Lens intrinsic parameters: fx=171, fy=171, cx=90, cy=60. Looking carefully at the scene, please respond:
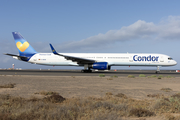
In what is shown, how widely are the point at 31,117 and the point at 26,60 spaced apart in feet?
113

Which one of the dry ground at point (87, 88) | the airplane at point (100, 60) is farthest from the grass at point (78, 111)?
the airplane at point (100, 60)

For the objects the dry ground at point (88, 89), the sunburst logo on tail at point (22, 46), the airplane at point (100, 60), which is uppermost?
the sunburst logo on tail at point (22, 46)

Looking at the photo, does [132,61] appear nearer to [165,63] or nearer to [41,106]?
[165,63]

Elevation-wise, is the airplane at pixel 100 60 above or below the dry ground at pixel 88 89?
above

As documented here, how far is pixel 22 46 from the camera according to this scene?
1510 inches

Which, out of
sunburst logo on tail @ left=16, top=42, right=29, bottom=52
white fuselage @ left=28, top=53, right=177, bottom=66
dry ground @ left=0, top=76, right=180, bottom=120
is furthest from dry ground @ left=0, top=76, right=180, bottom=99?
sunburst logo on tail @ left=16, top=42, right=29, bottom=52

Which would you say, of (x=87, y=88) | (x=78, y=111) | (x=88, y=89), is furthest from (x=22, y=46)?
(x=78, y=111)

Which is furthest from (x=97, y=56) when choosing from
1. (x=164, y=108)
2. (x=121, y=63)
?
(x=164, y=108)

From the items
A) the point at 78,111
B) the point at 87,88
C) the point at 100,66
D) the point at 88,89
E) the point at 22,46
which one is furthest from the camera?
the point at 22,46

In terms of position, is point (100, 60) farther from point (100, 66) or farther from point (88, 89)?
point (88, 89)

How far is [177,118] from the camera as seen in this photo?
5.39 metres

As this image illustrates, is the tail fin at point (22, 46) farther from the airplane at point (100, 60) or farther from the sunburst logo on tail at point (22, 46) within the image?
the airplane at point (100, 60)

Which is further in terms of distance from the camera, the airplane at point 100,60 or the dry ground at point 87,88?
the airplane at point 100,60

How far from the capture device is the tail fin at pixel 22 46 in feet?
124
